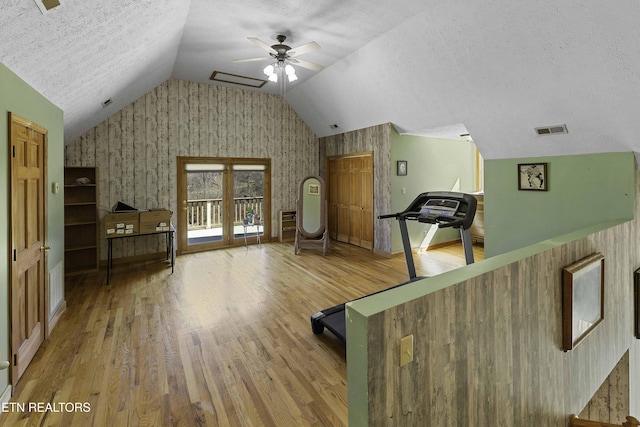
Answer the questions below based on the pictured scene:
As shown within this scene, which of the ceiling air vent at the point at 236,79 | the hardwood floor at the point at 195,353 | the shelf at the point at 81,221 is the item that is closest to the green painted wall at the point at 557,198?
the hardwood floor at the point at 195,353

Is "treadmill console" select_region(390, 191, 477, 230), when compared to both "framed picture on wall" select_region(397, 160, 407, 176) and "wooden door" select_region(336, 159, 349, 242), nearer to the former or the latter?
"framed picture on wall" select_region(397, 160, 407, 176)

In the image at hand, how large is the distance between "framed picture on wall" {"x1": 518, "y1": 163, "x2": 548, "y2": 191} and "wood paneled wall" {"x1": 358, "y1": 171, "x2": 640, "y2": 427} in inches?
63.2

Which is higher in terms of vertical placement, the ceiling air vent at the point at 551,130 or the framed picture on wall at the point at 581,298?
the ceiling air vent at the point at 551,130

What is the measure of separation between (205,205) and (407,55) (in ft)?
14.7

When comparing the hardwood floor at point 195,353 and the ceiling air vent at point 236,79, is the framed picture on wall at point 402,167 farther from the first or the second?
the ceiling air vent at point 236,79

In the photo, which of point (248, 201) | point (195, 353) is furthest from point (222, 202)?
point (195, 353)

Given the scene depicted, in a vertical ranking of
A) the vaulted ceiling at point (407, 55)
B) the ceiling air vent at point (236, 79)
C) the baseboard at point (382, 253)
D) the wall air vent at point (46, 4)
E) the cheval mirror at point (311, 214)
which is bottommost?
the baseboard at point (382, 253)

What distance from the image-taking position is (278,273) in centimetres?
486

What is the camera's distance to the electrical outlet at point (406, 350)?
120 cm

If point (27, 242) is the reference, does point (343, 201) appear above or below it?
above

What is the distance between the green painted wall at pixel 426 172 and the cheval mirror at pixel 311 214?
4.34 feet

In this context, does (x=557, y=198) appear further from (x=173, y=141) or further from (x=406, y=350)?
(x=173, y=141)

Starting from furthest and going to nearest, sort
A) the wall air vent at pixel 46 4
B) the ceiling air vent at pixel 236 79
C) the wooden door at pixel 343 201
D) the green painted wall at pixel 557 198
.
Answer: the wooden door at pixel 343 201 → the ceiling air vent at pixel 236 79 → the green painted wall at pixel 557 198 → the wall air vent at pixel 46 4

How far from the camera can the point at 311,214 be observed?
6219 millimetres
